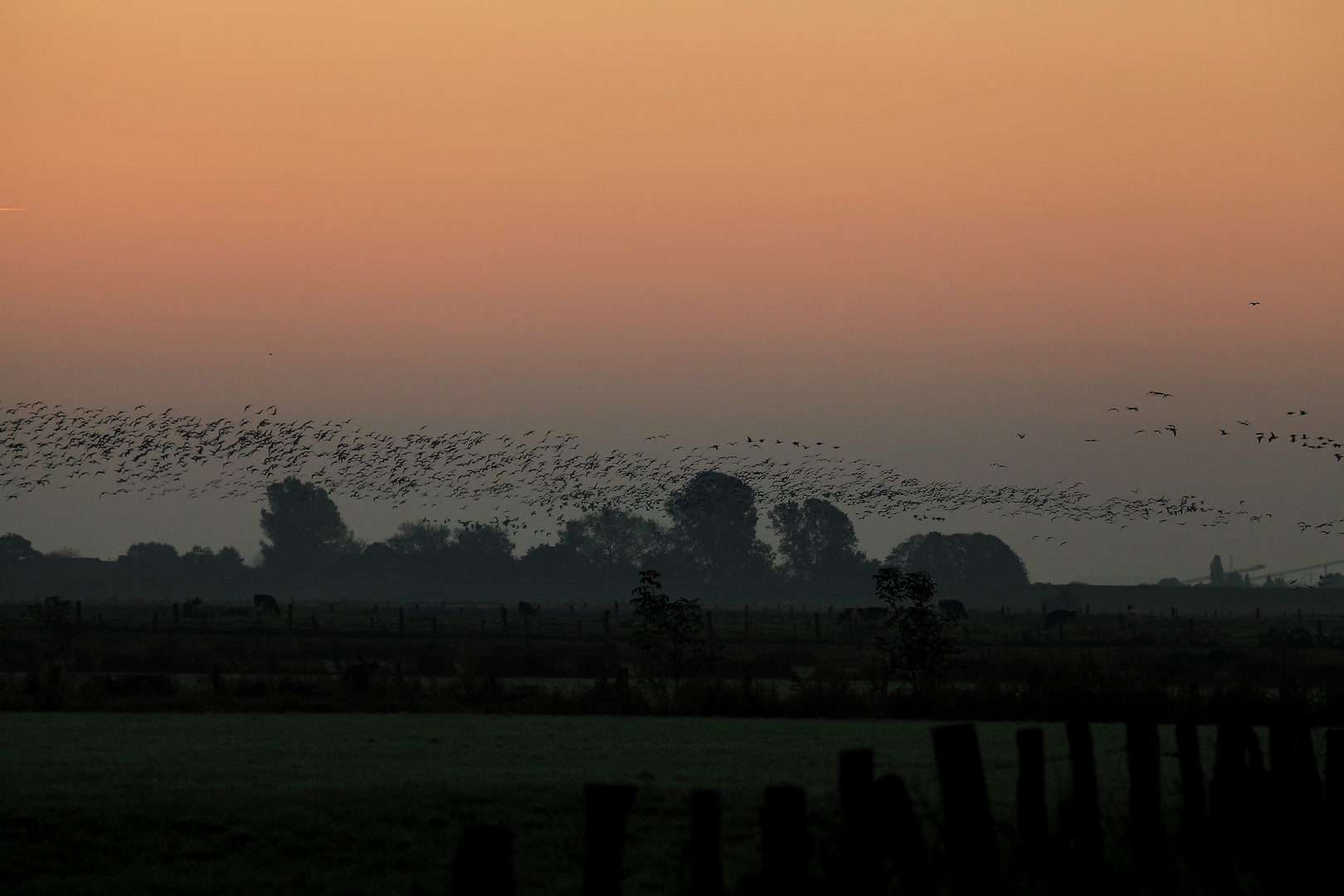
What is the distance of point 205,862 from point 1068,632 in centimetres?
7282

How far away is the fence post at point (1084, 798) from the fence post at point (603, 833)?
4269 mm

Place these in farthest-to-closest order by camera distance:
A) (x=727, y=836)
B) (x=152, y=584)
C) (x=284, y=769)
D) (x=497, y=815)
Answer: (x=152, y=584) < (x=284, y=769) < (x=497, y=815) < (x=727, y=836)

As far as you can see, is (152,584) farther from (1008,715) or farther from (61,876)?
(61,876)

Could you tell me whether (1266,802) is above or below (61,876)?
above

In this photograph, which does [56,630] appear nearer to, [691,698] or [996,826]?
[691,698]

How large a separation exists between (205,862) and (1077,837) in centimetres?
999

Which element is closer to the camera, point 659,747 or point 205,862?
point 205,862

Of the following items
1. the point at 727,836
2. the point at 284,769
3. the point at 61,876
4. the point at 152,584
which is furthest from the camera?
the point at 152,584

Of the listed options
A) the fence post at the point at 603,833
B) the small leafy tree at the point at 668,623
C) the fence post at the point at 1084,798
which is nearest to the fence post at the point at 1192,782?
the fence post at the point at 1084,798

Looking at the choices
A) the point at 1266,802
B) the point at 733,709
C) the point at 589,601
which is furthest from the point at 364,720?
the point at 589,601

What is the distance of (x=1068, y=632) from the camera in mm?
81062

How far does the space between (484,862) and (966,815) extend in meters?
3.75

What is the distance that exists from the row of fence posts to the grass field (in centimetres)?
98

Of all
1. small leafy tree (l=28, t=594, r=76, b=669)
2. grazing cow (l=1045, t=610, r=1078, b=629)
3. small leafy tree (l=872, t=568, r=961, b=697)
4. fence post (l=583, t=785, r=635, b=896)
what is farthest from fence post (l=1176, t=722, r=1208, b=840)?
grazing cow (l=1045, t=610, r=1078, b=629)
